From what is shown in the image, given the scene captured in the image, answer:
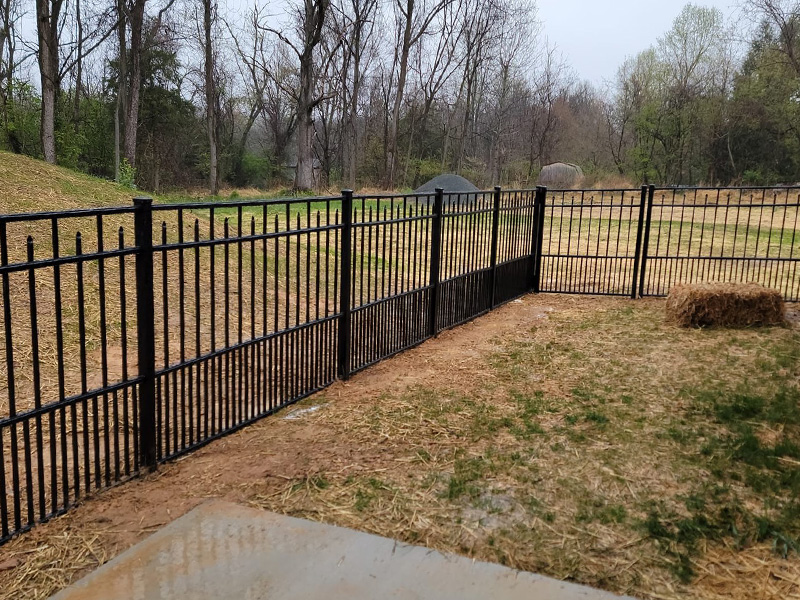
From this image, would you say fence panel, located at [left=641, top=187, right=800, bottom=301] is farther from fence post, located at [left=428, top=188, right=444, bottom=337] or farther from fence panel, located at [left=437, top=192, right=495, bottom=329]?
fence post, located at [left=428, top=188, right=444, bottom=337]

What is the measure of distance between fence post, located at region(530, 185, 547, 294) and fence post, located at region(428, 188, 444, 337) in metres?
3.36

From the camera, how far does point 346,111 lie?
3822 centimetres

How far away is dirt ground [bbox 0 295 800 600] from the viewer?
9.68 ft

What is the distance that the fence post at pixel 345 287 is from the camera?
5.57 meters

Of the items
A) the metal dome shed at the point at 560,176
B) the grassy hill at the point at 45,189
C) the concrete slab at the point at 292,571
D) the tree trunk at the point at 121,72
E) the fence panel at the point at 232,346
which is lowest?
the concrete slab at the point at 292,571

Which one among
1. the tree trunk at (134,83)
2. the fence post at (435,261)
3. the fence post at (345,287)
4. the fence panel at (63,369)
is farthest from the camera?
the tree trunk at (134,83)

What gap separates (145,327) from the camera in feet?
12.4

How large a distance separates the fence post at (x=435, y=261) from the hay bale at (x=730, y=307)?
3219 mm

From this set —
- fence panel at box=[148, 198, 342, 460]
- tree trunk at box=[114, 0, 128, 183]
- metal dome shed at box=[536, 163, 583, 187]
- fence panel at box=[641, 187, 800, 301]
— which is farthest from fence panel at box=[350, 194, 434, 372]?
metal dome shed at box=[536, 163, 583, 187]

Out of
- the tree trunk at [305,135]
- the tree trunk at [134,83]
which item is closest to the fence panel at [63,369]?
the tree trunk at [134,83]

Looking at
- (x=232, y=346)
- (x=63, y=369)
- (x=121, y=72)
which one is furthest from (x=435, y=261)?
(x=121, y=72)

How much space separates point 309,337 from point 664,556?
3.19 metres

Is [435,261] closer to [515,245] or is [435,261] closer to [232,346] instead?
[515,245]

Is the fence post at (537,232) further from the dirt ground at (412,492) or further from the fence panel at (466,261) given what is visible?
the dirt ground at (412,492)
